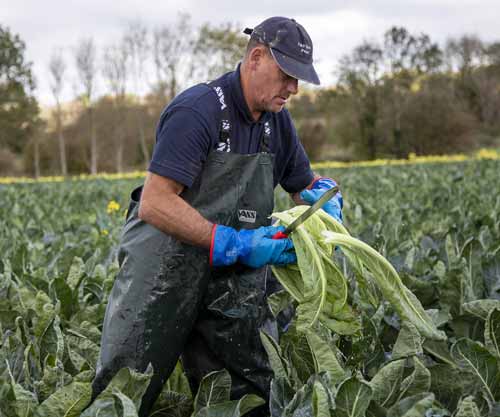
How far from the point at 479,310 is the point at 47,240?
15.4 ft

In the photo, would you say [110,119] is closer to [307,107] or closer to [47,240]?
[307,107]

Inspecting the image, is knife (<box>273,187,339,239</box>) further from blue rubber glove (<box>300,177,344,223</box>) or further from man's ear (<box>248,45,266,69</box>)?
man's ear (<box>248,45,266,69</box>)

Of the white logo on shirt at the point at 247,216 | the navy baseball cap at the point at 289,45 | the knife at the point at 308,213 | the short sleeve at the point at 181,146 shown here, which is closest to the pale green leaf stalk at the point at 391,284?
the knife at the point at 308,213

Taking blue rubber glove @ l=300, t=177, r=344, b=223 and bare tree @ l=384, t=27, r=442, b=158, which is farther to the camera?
bare tree @ l=384, t=27, r=442, b=158

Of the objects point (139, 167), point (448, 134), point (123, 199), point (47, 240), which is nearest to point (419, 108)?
point (448, 134)

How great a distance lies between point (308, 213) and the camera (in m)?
2.40

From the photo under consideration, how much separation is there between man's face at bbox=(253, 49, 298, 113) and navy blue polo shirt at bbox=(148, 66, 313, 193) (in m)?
0.09

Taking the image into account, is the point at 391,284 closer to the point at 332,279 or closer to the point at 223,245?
the point at 332,279

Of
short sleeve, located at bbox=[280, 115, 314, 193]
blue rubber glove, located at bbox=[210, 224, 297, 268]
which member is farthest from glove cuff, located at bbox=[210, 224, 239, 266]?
short sleeve, located at bbox=[280, 115, 314, 193]

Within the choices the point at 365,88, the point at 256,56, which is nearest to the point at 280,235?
the point at 256,56

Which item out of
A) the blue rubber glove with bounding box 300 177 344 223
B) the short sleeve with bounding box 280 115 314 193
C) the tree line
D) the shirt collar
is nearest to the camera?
the shirt collar

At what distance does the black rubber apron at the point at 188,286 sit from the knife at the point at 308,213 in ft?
0.99

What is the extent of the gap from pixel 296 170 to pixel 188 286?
92 cm

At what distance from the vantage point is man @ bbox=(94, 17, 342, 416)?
2.58m
